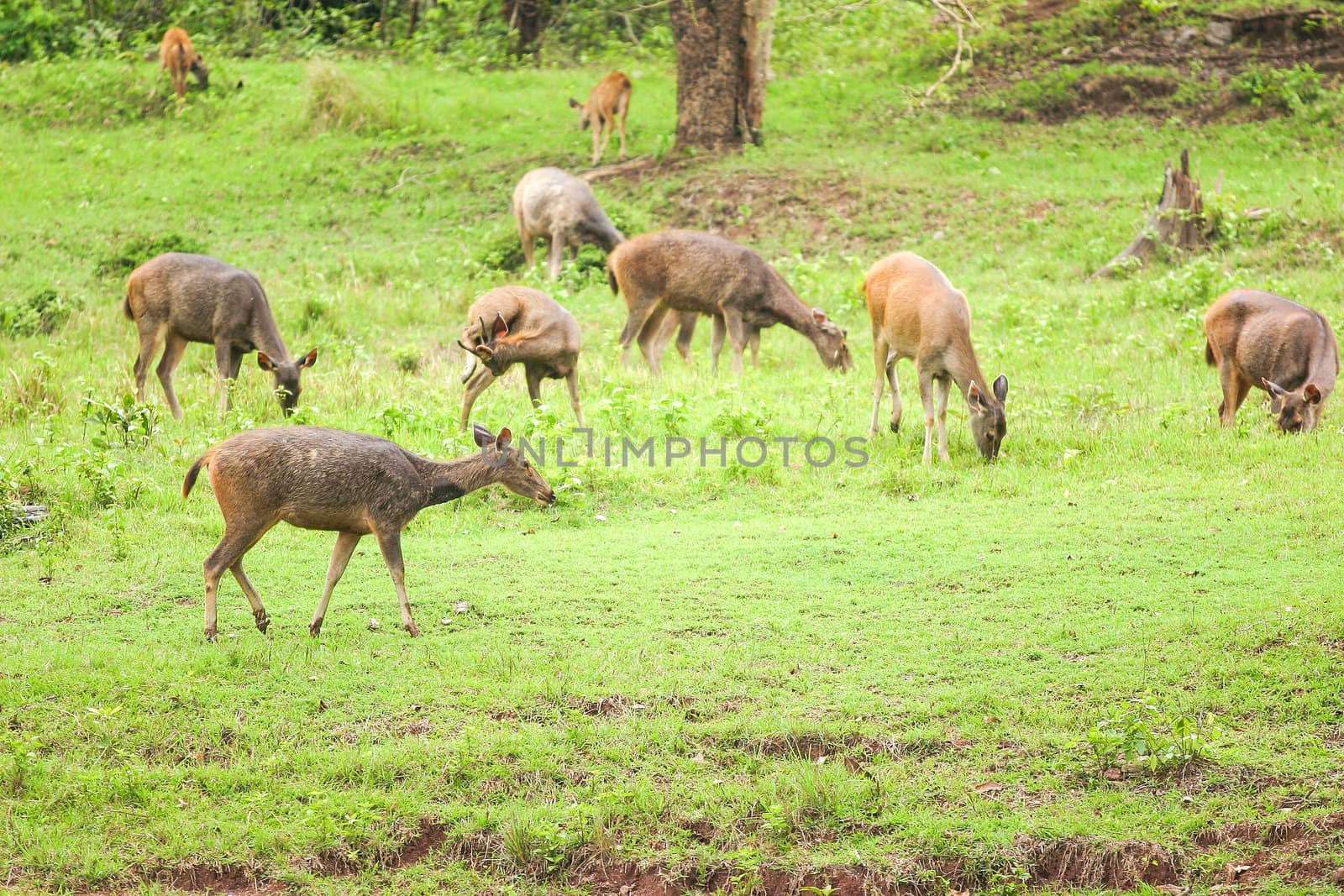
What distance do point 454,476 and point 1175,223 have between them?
12393 mm

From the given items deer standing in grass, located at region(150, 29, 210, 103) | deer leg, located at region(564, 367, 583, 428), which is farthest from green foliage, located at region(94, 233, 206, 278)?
deer leg, located at region(564, 367, 583, 428)

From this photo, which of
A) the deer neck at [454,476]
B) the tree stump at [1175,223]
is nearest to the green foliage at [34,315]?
the deer neck at [454,476]

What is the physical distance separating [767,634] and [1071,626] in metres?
1.67

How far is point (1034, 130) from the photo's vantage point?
75.2ft

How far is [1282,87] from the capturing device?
883 inches

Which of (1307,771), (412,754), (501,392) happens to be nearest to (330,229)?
(501,392)

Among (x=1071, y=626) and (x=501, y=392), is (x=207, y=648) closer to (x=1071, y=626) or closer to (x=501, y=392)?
(x=1071, y=626)

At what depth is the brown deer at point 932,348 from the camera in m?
11.1

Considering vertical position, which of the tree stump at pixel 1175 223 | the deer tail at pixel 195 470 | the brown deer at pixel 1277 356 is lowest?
the deer tail at pixel 195 470

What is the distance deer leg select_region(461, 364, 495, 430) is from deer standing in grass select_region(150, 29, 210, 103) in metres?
15.6

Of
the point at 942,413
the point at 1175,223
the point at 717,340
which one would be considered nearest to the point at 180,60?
the point at 717,340

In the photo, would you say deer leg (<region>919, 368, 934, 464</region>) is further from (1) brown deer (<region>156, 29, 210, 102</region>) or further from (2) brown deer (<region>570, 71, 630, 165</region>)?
(1) brown deer (<region>156, 29, 210, 102</region>)

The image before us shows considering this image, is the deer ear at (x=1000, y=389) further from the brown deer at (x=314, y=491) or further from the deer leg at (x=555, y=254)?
the deer leg at (x=555, y=254)

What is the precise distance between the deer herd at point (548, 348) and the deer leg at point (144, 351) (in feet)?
0.08
